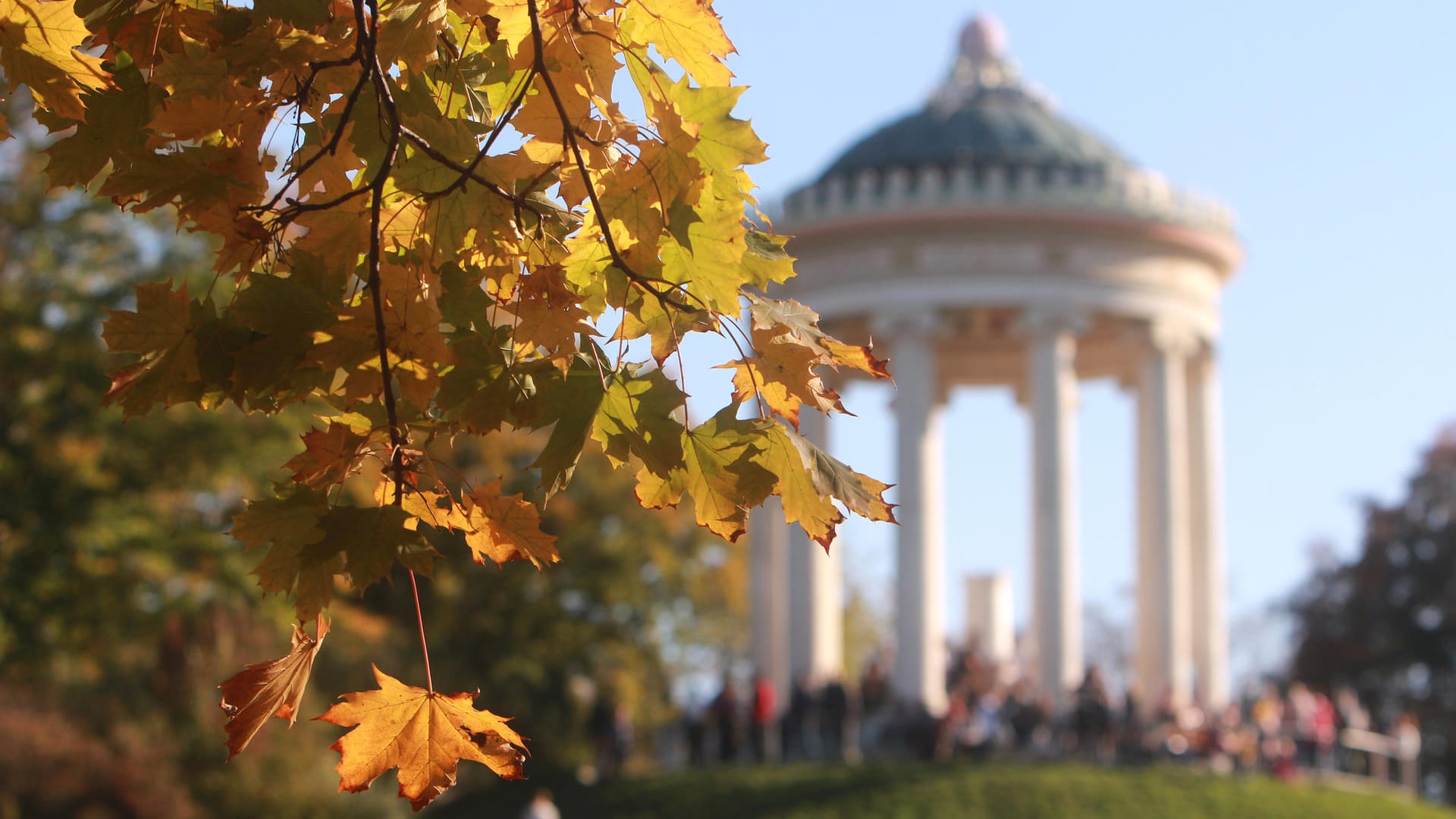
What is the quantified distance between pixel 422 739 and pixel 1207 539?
5939 cm

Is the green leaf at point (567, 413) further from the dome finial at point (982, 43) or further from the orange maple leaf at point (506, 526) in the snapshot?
the dome finial at point (982, 43)

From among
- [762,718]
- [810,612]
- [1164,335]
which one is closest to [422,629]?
[762,718]

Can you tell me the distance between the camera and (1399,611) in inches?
3081

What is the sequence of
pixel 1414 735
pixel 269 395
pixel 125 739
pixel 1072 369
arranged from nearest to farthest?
pixel 269 395
pixel 125 739
pixel 1414 735
pixel 1072 369

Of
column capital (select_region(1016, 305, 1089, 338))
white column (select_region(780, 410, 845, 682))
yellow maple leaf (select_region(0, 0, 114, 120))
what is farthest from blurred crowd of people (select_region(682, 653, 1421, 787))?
yellow maple leaf (select_region(0, 0, 114, 120))

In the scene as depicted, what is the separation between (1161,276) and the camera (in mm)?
60688

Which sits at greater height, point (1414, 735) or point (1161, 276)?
point (1161, 276)

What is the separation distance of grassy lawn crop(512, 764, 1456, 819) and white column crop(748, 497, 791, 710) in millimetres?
13087

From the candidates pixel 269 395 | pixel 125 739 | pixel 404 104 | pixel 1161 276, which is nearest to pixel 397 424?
pixel 269 395

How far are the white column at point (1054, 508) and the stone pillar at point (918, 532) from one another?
3.04m

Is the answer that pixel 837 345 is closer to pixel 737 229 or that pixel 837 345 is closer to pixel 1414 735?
pixel 737 229

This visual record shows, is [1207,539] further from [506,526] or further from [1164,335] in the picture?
[506,526]

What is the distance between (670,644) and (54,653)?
35.7 metres

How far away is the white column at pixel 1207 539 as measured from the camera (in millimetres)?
61750
